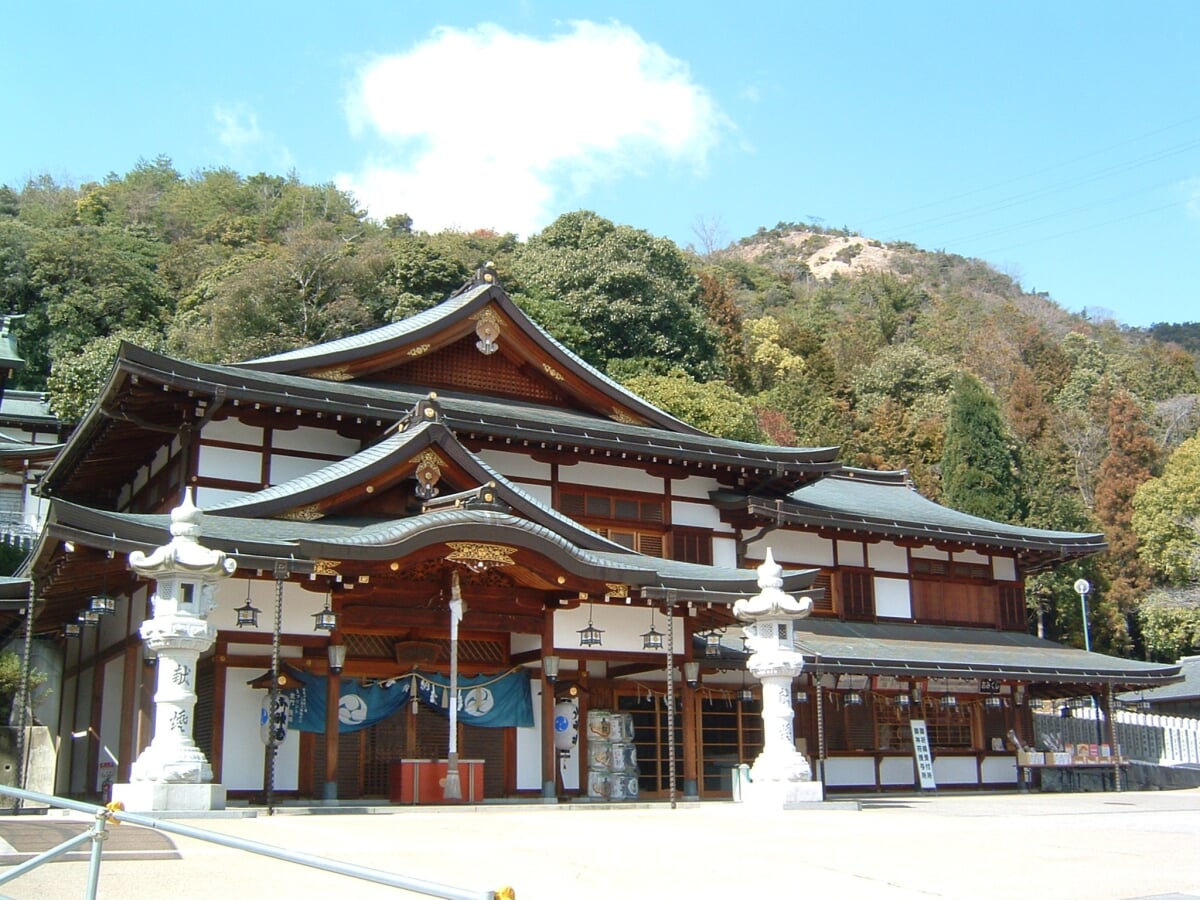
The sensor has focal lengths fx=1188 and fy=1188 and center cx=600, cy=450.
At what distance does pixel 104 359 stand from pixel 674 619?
90.4 ft

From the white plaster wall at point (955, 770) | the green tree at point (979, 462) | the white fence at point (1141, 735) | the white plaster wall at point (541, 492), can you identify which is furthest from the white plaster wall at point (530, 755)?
the green tree at point (979, 462)

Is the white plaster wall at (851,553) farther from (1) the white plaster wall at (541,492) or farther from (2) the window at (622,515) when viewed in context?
(1) the white plaster wall at (541,492)

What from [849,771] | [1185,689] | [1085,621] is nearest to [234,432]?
[849,771]

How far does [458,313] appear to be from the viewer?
934 inches

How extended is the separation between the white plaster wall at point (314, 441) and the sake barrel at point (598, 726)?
21.7ft

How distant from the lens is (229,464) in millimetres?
20797

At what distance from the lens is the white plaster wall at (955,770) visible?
2744 cm

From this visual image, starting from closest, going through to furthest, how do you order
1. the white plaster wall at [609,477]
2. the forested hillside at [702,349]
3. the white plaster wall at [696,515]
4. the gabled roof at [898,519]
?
1. the white plaster wall at [609,477]
2. the white plaster wall at [696,515]
3. the gabled roof at [898,519]
4. the forested hillside at [702,349]

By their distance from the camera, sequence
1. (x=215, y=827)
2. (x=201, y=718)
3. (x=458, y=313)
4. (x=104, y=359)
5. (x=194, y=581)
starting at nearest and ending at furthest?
(x=215, y=827) < (x=194, y=581) < (x=201, y=718) < (x=458, y=313) < (x=104, y=359)

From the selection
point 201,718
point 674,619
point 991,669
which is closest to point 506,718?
point 674,619

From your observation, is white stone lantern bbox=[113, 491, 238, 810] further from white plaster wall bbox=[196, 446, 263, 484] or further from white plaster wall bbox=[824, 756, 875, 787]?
white plaster wall bbox=[824, 756, 875, 787]

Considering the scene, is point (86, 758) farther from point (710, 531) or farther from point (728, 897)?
point (728, 897)

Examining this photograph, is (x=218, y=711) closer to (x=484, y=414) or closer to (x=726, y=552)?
(x=484, y=414)

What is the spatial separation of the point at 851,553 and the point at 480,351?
10.2 m
